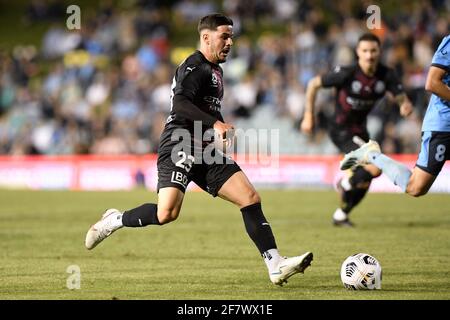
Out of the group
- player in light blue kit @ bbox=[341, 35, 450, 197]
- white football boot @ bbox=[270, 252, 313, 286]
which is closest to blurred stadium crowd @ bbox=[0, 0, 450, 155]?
player in light blue kit @ bbox=[341, 35, 450, 197]

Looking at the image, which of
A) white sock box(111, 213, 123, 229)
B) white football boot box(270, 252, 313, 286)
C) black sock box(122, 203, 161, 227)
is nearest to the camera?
white football boot box(270, 252, 313, 286)

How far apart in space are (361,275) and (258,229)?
1014 mm

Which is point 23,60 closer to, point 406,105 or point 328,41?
point 328,41

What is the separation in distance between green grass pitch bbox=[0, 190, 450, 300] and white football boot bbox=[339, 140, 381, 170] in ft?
3.36

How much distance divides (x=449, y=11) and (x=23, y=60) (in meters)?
13.1

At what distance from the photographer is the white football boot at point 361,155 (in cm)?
1052

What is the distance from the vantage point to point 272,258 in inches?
325

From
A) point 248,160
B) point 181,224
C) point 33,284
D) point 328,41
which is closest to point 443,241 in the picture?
point 181,224

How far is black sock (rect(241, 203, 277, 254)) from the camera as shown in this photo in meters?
8.36

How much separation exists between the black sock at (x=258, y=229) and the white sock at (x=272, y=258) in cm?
5

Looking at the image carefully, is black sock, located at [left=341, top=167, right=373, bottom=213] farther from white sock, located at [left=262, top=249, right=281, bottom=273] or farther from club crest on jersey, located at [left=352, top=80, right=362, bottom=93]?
white sock, located at [left=262, top=249, right=281, bottom=273]
